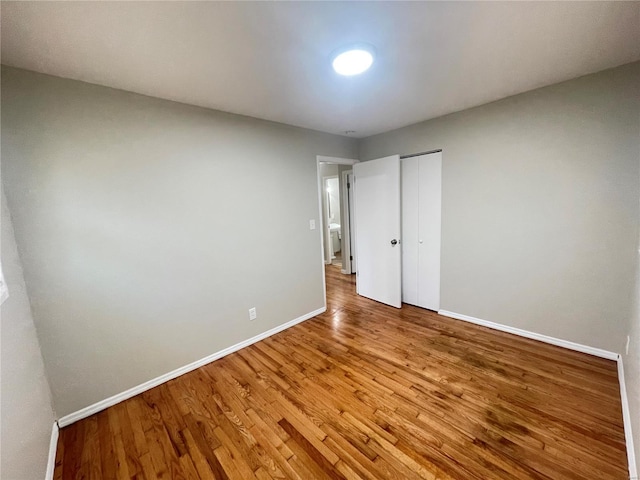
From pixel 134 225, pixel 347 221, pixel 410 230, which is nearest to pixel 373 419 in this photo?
pixel 134 225

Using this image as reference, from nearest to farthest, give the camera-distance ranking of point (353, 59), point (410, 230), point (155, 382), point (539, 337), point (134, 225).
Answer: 1. point (353, 59)
2. point (134, 225)
3. point (155, 382)
4. point (539, 337)
5. point (410, 230)

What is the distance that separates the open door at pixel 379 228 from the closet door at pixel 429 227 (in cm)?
29

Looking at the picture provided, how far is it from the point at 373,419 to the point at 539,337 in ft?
6.52

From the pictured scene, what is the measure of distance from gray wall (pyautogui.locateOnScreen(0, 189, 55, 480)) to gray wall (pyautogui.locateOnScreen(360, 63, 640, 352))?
3.54m

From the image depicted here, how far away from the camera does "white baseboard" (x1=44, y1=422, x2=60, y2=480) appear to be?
139 centimetres

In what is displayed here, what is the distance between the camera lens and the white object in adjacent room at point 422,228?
122 inches

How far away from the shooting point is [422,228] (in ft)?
10.7

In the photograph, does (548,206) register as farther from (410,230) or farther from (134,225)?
(134,225)

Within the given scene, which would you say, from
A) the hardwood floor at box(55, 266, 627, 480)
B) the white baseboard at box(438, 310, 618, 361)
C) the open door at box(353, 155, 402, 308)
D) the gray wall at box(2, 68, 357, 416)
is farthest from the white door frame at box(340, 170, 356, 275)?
the hardwood floor at box(55, 266, 627, 480)

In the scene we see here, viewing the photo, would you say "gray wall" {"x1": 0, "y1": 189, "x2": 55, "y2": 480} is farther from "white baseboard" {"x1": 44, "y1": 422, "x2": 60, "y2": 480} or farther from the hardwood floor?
the hardwood floor

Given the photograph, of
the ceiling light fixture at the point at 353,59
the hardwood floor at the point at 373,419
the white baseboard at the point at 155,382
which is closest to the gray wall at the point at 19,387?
the white baseboard at the point at 155,382

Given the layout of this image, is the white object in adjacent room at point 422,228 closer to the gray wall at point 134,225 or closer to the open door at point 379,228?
the open door at point 379,228

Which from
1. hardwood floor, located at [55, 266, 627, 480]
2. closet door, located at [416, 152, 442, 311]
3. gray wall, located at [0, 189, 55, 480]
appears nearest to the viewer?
gray wall, located at [0, 189, 55, 480]

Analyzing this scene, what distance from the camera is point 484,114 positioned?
2557mm
